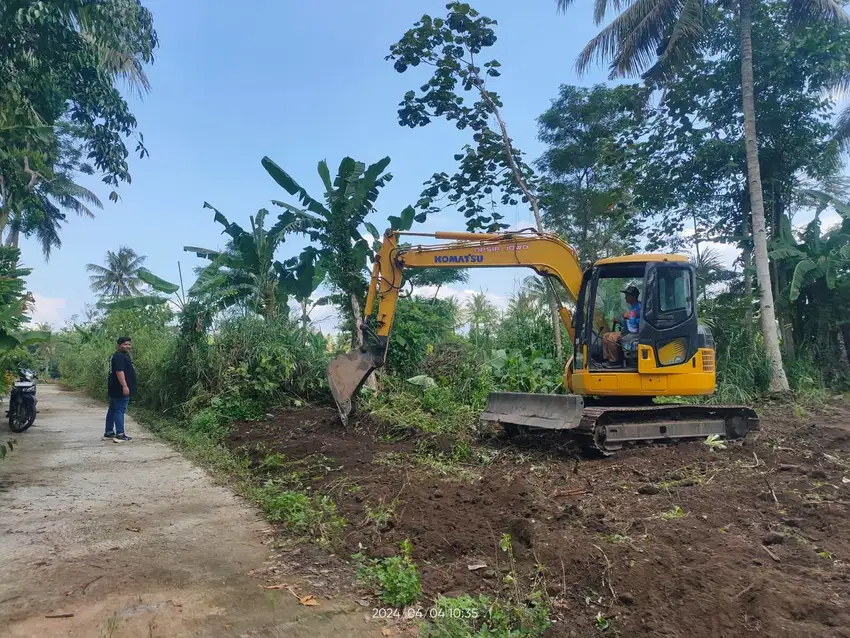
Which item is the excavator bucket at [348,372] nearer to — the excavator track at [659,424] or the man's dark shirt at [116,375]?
the excavator track at [659,424]

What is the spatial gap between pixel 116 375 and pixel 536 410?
662 cm

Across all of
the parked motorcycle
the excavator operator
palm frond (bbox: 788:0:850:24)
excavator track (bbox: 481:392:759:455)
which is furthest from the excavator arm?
palm frond (bbox: 788:0:850:24)

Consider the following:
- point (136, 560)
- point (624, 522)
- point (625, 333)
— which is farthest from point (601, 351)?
point (136, 560)

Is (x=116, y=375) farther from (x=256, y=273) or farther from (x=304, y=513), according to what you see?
(x=304, y=513)

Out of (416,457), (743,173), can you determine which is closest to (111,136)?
(416,457)

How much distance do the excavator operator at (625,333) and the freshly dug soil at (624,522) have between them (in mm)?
1290

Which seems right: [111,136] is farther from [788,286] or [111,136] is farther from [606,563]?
[788,286]

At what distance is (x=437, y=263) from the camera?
9141 millimetres

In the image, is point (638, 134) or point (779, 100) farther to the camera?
point (638, 134)

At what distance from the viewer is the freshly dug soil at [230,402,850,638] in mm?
3543

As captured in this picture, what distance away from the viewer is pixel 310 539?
5.04 meters

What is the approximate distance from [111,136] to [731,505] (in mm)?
9333

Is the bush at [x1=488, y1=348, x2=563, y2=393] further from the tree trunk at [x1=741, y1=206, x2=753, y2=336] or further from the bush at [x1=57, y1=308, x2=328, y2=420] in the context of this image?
the tree trunk at [x1=741, y1=206, x2=753, y2=336]

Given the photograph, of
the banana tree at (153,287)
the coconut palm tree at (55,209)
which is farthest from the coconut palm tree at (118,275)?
the banana tree at (153,287)
